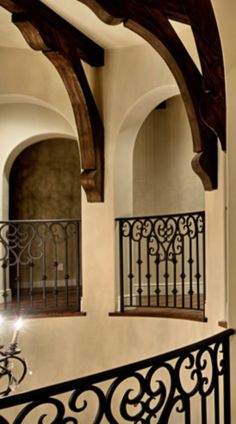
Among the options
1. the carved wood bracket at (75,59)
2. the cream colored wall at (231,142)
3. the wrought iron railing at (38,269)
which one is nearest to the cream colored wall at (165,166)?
the wrought iron railing at (38,269)

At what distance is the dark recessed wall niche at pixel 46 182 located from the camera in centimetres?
769

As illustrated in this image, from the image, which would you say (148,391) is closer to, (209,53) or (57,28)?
(209,53)

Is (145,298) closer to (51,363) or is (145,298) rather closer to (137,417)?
(51,363)

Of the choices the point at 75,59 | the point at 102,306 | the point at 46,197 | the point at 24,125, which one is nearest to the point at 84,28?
the point at 75,59

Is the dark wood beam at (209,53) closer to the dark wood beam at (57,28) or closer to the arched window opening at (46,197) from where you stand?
the dark wood beam at (57,28)

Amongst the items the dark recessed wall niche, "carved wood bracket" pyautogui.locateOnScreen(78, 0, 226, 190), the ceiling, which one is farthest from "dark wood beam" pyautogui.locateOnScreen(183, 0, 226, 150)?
the dark recessed wall niche

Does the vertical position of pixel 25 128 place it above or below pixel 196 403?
above

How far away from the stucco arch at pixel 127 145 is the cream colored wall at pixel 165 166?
3.75 ft

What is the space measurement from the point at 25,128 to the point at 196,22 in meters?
3.96

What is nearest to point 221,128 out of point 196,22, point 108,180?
point 196,22

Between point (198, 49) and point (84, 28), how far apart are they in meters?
2.13

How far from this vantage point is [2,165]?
263 inches

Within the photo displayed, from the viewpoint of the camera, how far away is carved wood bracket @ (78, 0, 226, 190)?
3.15m

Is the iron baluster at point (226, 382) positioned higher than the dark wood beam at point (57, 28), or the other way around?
the dark wood beam at point (57, 28)
